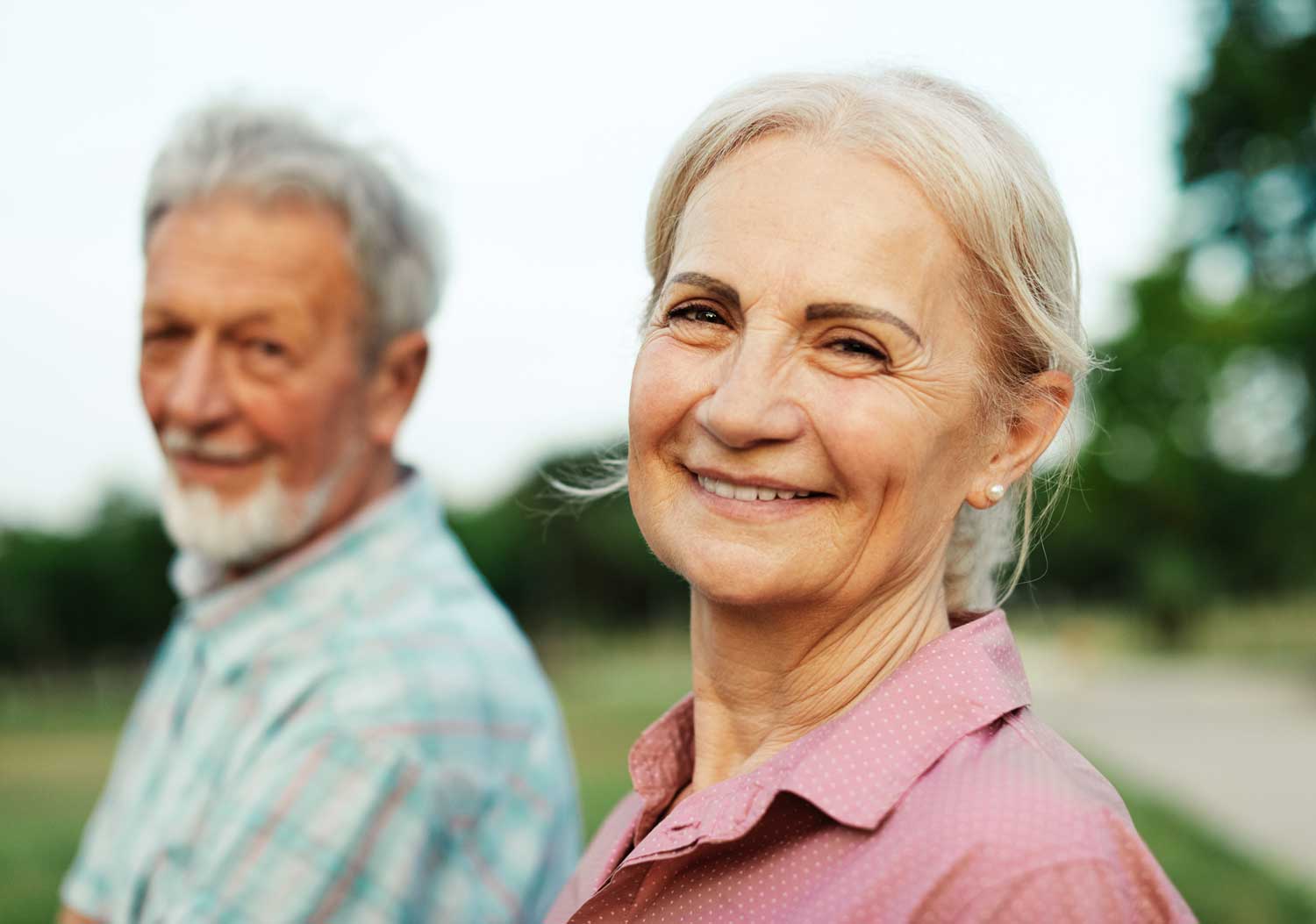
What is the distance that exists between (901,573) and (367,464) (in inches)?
70.2

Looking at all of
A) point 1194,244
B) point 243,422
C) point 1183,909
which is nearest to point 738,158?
point 1183,909

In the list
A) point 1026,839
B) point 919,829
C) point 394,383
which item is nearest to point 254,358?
point 394,383

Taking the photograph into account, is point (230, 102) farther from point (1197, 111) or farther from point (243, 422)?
point (1197, 111)

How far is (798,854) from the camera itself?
1634mm

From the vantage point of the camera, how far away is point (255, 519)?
10.3ft

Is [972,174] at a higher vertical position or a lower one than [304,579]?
higher

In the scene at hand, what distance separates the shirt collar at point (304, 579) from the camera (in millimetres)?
3064

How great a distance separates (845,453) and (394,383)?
1.82 metres

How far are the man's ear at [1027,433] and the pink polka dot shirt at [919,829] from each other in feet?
0.67

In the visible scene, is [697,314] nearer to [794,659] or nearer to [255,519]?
[794,659]

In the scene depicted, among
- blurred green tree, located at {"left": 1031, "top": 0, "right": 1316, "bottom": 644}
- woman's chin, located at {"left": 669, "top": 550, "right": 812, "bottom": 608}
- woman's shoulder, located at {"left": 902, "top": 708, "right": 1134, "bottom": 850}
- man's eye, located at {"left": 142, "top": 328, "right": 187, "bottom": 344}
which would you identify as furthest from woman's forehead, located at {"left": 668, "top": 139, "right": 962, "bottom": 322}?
blurred green tree, located at {"left": 1031, "top": 0, "right": 1316, "bottom": 644}

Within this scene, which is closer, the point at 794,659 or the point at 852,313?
the point at 852,313

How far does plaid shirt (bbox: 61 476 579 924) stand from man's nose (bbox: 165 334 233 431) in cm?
→ 43

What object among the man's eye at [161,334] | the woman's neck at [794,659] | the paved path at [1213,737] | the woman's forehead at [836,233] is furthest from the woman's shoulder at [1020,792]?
the paved path at [1213,737]
